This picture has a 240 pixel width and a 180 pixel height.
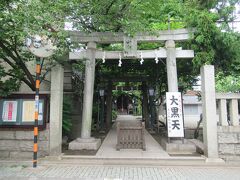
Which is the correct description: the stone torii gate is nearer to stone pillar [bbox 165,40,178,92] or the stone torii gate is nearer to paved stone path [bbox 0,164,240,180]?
stone pillar [bbox 165,40,178,92]

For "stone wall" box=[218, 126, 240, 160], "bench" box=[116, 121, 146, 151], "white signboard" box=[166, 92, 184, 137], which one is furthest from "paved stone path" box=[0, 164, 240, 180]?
"bench" box=[116, 121, 146, 151]

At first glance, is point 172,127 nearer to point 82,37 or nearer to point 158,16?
point 82,37

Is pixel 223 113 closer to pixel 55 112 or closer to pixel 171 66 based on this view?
pixel 171 66

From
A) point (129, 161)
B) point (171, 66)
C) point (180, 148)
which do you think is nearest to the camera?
point (129, 161)

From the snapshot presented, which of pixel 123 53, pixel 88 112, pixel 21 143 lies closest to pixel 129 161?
pixel 88 112

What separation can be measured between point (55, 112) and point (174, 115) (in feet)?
Answer: 15.9

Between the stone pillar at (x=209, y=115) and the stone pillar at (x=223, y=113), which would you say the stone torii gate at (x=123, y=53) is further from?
the stone pillar at (x=223, y=113)

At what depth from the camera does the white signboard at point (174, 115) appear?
9.60 meters

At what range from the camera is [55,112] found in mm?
8695

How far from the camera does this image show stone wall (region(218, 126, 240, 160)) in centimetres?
850

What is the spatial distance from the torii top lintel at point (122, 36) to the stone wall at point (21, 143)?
4460mm

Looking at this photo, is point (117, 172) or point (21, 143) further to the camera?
point (21, 143)

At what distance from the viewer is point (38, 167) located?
761 cm

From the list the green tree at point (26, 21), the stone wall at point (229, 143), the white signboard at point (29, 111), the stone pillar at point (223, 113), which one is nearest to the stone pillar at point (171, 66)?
the stone pillar at point (223, 113)
